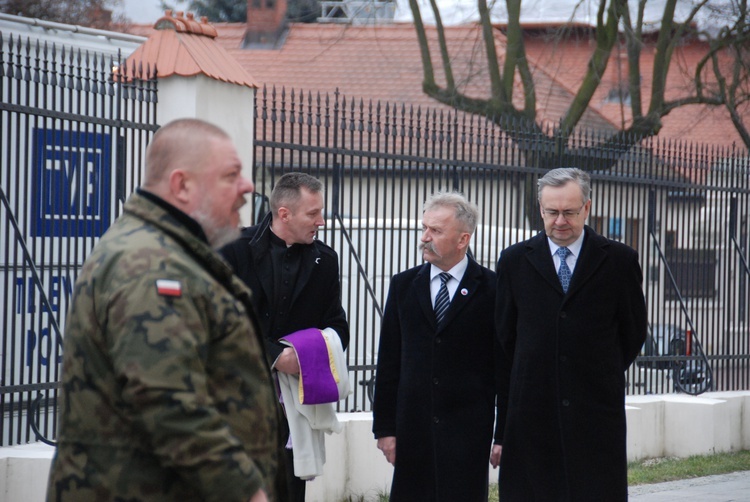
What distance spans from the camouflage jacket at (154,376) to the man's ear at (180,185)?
5 cm

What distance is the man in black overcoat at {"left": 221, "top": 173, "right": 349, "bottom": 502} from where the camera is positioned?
5.05 meters

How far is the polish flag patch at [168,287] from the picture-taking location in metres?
2.57

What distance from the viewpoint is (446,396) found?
5117mm

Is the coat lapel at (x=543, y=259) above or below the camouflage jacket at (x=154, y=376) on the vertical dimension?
above

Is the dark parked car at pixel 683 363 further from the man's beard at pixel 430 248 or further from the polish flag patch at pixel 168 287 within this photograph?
the polish flag patch at pixel 168 287

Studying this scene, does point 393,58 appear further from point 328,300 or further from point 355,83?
point 328,300

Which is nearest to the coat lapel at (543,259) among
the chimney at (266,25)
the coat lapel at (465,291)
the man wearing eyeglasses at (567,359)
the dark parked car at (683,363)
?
the man wearing eyeglasses at (567,359)

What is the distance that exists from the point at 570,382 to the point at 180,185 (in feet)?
8.76

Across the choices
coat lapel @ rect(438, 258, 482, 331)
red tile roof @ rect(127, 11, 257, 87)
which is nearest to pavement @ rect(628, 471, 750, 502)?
coat lapel @ rect(438, 258, 482, 331)

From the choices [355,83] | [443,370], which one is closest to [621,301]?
[443,370]

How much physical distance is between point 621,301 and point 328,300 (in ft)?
4.46

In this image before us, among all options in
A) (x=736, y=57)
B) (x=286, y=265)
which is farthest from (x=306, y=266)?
(x=736, y=57)

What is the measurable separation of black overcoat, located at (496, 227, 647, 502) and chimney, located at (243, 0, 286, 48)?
Answer: 27019 mm

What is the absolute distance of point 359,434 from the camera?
7652mm
